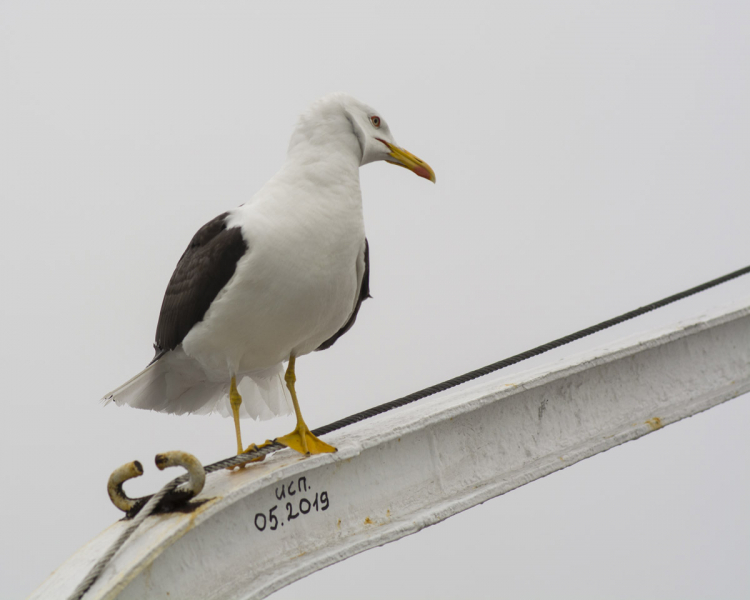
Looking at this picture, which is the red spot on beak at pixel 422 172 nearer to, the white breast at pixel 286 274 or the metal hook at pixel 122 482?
the white breast at pixel 286 274

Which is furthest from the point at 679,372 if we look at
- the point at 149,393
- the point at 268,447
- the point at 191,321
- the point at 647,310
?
the point at 149,393

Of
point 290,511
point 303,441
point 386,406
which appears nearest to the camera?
point 290,511

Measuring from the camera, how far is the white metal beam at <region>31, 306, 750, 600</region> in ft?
6.53

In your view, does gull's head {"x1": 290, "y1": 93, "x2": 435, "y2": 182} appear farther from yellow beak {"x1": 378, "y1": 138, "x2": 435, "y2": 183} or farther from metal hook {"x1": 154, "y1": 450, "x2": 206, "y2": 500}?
metal hook {"x1": 154, "y1": 450, "x2": 206, "y2": 500}

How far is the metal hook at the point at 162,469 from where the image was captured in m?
1.98

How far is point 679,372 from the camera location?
348 centimetres

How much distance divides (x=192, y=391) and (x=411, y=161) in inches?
58.2

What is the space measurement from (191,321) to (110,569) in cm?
123

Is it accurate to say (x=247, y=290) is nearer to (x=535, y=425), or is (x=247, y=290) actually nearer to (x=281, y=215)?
(x=281, y=215)

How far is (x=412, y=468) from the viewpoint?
2.69m

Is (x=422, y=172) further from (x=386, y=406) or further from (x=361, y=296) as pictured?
(x=386, y=406)

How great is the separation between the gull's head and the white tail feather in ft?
3.53

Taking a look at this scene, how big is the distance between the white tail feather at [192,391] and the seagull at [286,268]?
10 millimetres

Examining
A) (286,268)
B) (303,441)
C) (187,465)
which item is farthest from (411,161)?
(187,465)
